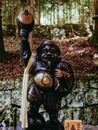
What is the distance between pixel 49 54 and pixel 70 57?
119 centimetres

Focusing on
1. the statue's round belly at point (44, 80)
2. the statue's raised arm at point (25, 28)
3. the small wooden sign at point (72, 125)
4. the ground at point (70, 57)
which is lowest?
the small wooden sign at point (72, 125)

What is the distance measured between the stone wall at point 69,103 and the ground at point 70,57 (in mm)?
76

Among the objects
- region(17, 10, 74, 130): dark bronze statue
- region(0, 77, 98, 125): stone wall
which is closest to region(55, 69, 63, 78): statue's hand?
region(17, 10, 74, 130): dark bronze statue

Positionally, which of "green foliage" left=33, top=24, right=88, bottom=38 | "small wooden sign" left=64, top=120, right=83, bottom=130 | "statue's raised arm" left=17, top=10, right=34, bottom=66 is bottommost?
"small wooden sign" left=64, top=120, right=83, bottom=130

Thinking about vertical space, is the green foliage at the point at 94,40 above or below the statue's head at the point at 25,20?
below

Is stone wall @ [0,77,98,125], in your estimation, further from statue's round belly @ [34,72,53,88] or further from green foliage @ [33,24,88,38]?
statue's round belly @ [34,72,53,88]

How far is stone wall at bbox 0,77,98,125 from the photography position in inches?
93.6

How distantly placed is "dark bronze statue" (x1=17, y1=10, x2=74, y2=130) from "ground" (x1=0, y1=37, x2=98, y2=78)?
0.91 metres

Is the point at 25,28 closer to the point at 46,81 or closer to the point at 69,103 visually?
the point at 46,81

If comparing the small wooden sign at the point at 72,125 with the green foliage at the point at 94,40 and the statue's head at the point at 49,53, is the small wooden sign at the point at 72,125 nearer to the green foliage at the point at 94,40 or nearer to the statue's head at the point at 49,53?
the statue's head at the point at 49,53

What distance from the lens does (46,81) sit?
4.80ft

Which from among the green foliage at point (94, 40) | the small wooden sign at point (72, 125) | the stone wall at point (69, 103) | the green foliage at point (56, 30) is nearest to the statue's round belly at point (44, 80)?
the small wooden sign at point (72, 125)

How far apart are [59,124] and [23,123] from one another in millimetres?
219

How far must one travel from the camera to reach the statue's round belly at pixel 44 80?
→ 1.46 metres
